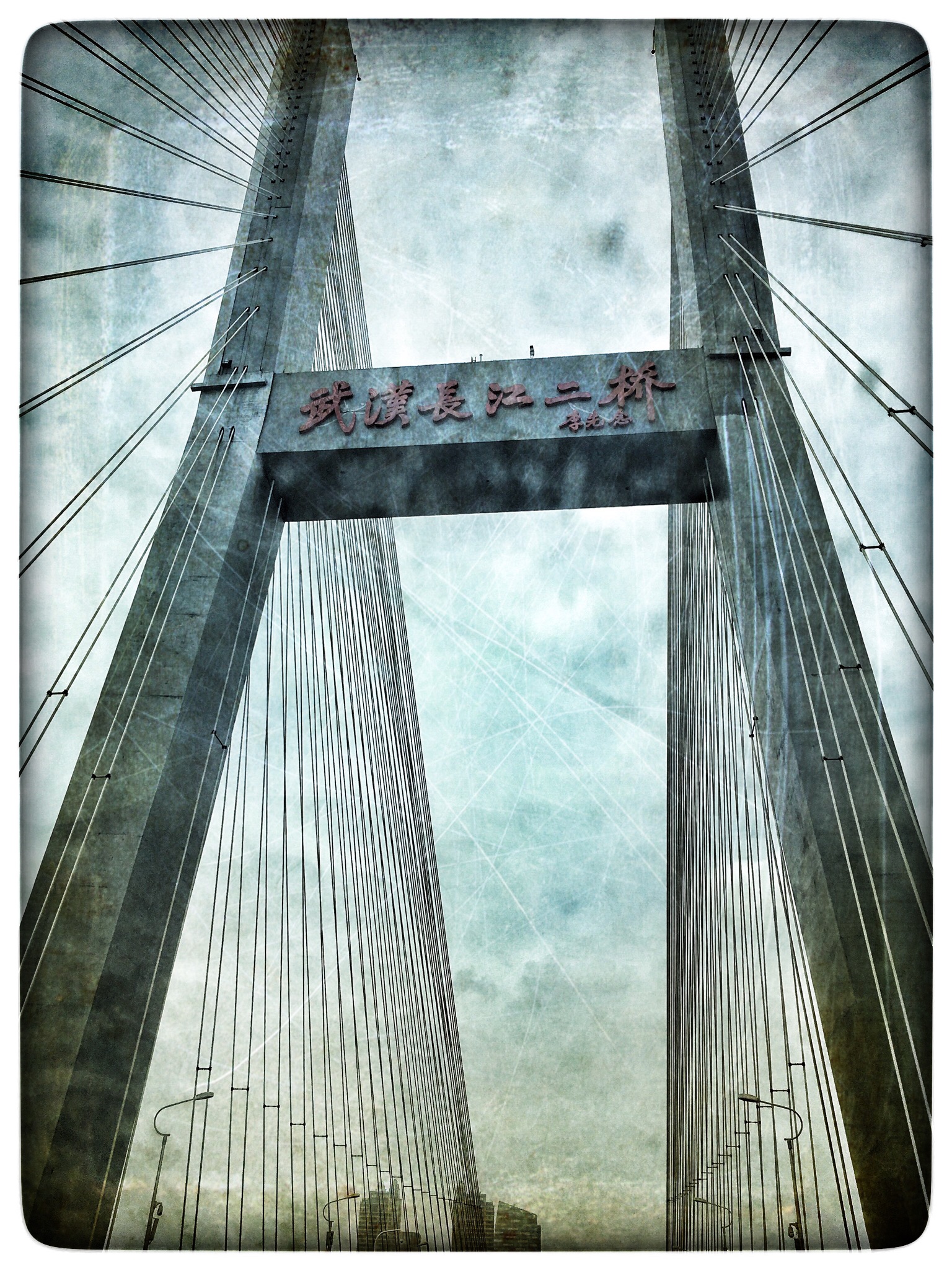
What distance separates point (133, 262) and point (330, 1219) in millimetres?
3069

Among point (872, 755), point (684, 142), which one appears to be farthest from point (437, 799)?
point (684, 142)

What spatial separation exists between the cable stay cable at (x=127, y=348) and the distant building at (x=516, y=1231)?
2787 mm

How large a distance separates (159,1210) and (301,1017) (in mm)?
673

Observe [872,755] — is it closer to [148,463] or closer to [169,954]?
[169,954]

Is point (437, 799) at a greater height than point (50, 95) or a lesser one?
lesser

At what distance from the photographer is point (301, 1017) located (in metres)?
3.47

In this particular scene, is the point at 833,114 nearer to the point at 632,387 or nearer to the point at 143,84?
the point at 632,387

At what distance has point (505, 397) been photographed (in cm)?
402

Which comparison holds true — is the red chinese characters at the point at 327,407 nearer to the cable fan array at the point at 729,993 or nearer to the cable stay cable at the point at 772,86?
the cable fan array at the point at 729,993

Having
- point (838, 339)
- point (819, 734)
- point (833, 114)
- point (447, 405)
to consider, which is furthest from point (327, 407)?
point (819, 734)

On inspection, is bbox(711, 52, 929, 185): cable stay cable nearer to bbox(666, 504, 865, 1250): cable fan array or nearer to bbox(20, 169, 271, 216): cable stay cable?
bbox(666, 504, 865, 1250): cable fan array
